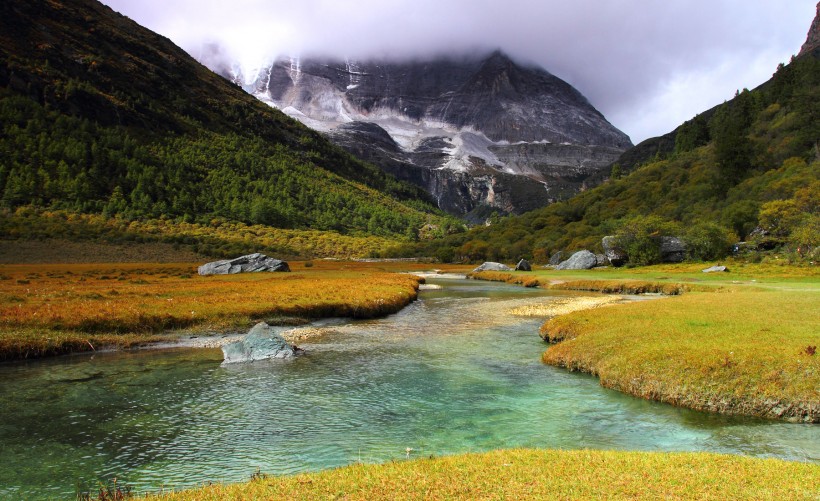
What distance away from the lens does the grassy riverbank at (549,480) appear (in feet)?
30.7

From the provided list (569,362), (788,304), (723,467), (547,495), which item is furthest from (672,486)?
(788,304)

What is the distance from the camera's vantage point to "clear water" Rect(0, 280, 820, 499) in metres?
13.4

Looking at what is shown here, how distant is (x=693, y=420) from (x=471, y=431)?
7861 mm

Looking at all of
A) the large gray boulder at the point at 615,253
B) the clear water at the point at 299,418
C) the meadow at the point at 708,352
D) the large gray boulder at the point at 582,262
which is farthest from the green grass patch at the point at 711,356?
the large gray boulder at the point at 582,262

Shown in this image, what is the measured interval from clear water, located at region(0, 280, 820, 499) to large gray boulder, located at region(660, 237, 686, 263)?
9244 centimetres

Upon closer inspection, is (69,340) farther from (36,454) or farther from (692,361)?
(692,361)

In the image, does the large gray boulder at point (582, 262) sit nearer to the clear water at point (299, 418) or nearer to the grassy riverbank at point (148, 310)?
the grassy riverbank at point (148, 310)

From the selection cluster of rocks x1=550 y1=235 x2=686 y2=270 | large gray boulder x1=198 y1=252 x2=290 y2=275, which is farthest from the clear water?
cluster of rocks x1=550 y1=235 x2=686 y2=270

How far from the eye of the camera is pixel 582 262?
374ft

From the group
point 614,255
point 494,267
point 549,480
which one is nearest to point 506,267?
point 494,267

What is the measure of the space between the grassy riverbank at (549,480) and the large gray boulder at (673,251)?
105 meters

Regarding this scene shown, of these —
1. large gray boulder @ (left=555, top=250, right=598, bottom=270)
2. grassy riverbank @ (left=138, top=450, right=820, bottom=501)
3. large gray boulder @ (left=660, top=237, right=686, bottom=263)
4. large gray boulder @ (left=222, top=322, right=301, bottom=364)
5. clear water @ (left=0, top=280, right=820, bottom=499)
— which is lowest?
clear water @ (left=0, top=280, right=820, bottom=499)

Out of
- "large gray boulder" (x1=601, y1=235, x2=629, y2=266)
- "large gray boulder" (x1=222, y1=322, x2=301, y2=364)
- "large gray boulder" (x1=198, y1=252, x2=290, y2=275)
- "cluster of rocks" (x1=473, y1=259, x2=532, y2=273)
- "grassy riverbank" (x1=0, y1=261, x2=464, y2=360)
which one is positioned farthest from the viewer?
"cluster of rocks" (x1=473, y1=259, x2=532, y2=273)

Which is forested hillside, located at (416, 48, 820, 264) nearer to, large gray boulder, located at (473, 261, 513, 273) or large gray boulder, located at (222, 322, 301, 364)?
large gray boulder, located at (473, 261, 513, 273)
